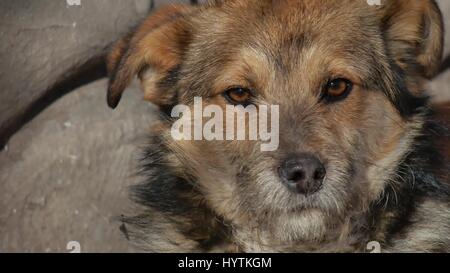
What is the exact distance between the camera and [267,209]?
173 inches

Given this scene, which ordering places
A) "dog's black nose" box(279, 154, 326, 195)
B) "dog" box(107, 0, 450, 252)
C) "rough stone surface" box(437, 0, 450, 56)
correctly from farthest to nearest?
1. "rough stone surface" box(437, 0, 450, 56)
2. "dog" box(107, 0, 450, 252)
3. "dog's black nose" box(279, 154, 326, 195)

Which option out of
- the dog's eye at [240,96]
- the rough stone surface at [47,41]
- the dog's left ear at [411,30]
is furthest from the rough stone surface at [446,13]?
the dog's eye at [240,96]

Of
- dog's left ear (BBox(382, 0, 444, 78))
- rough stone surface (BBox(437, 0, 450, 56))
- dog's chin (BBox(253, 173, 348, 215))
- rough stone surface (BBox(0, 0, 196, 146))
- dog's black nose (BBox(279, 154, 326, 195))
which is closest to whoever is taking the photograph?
dog's black nose (BBox(279, 154, 326, 195))

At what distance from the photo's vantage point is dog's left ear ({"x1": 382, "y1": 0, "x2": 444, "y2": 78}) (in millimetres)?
4664

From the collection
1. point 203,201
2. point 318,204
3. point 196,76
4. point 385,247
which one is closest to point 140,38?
point 196,76

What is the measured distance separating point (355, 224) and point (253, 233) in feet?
1.75

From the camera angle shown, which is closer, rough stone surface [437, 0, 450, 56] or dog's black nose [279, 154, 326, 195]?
dog's black nose [279, 154, 326, 195]

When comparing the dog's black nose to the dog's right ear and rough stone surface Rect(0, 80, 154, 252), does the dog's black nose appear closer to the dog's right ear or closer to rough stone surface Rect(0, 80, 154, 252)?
the dog's right ear

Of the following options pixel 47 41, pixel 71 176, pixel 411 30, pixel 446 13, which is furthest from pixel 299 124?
pixel 446 13

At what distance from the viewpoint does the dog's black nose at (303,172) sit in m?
4.10

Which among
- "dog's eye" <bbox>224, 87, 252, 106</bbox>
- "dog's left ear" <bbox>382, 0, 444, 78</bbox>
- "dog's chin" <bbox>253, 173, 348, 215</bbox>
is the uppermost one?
"dog's left ear" <bbox>382, 0, 444, 78</bbox>

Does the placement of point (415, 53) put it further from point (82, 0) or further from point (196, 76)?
point (82, 0)

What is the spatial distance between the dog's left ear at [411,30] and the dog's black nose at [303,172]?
2.86ft

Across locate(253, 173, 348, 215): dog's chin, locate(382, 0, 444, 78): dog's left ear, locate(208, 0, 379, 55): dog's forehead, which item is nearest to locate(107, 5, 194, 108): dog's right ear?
locate(208, 0, 379, 55): dog's forehead
